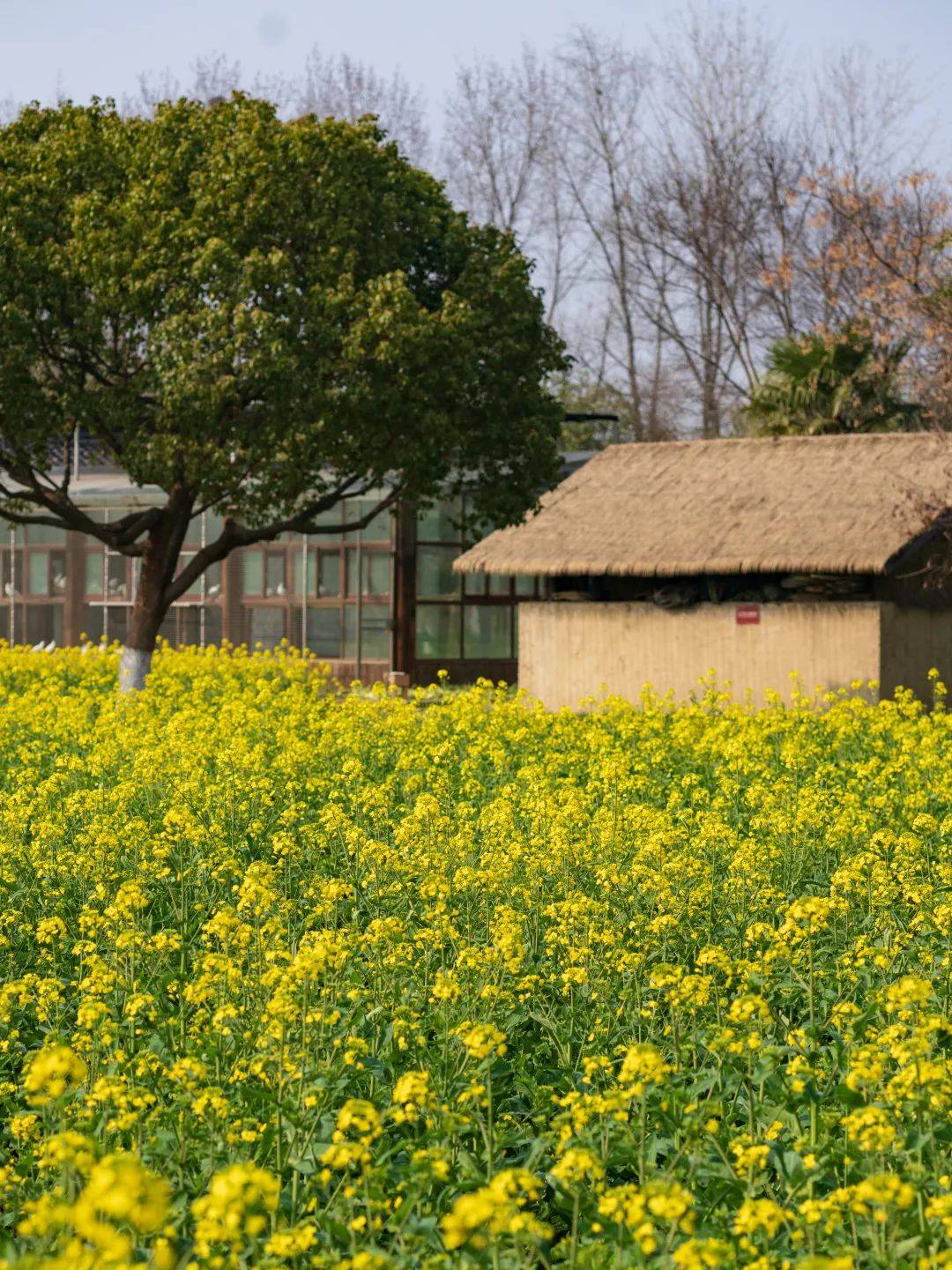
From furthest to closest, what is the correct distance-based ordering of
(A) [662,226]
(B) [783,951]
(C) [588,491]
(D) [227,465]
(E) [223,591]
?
(A) [662,226] → (E) [223,591] → (C) [588,491] → (D) [227,465] → (B) [783,951]

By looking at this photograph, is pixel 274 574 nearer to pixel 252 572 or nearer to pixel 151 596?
pixel 252 572

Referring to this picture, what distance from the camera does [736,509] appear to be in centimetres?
2233

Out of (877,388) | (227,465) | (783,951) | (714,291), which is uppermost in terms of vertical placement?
(714,291)

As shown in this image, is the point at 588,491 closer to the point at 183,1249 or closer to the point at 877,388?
the point at 877,388

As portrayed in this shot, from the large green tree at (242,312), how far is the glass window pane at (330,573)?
6788 mm

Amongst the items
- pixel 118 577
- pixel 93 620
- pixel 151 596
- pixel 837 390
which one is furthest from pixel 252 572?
pixel 837 390

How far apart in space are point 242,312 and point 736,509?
7393 mm

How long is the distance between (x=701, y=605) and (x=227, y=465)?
6525mm

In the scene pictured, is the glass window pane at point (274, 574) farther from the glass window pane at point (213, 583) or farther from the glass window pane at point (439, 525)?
the glass window pane at point (439, 525)

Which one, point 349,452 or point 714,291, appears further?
point 714,291

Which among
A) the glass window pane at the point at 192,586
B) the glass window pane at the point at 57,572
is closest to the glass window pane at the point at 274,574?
the glass window pane at the point at 192,586

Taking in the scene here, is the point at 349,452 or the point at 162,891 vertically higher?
the point at 349,452

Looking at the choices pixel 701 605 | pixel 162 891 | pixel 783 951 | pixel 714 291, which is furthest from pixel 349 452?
pixel 714 291

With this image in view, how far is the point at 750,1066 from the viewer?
485 cm
